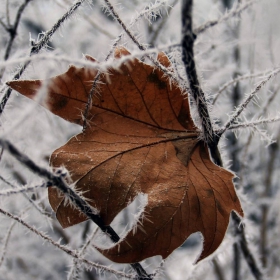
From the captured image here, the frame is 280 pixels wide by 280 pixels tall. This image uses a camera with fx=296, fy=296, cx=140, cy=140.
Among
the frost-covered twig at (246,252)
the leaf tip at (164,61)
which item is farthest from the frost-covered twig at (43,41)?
the frost-covered twig at (246,252)

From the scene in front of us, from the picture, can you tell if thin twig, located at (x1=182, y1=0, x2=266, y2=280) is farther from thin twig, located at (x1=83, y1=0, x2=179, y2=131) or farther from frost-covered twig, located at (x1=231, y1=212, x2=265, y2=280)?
frost-covered twig, located at (x1=231, y1=212, x2=265, y2=280)

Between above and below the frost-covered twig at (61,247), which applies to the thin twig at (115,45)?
above

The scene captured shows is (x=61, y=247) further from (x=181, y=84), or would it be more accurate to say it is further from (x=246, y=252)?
(x=246, y=252)

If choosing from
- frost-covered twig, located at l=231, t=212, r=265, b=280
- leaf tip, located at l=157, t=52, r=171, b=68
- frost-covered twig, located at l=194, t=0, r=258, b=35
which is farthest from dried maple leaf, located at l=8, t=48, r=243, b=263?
frost-covered twig, located at l=231, t=212, r=265, b=280

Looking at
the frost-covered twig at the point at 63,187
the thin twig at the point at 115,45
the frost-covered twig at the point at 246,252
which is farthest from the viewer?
the frost-covered twig at the point at 246,252

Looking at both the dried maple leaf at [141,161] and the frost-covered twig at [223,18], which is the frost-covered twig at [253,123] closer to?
the dried maple leaf at [141,161]

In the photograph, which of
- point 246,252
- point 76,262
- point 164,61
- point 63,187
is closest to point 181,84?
point 164,61
